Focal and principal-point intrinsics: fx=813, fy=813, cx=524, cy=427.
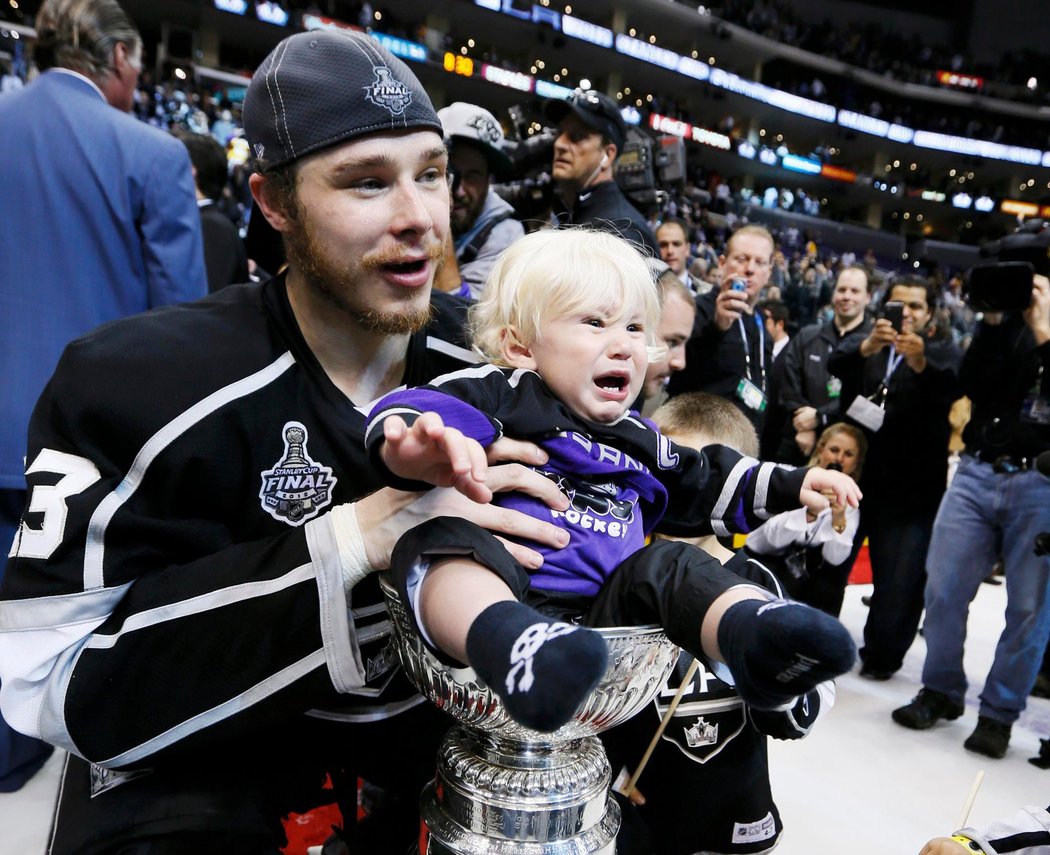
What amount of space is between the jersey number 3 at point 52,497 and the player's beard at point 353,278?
374 millimetres

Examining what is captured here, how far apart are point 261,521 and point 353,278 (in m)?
0.34

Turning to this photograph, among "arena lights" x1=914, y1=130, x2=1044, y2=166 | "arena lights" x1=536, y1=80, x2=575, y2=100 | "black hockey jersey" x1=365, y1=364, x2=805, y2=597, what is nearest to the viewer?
"black hockey jersey" x1=365, y1=364, x2=805, y2=597

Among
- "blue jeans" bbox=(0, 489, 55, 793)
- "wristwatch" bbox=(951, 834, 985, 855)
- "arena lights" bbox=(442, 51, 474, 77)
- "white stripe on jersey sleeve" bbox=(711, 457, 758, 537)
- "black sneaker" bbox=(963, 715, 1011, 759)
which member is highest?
"arena lights" bbox=(442, 51, 474, 77)

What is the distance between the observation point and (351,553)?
87 cm

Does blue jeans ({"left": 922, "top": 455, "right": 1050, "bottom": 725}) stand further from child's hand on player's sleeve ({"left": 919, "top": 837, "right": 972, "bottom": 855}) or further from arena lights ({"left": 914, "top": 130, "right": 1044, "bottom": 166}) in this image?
arena lights ({"left": 914, "top": 130, "right": 1044, "bottom": 166})

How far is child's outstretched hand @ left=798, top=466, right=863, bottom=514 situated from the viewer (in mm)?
1099

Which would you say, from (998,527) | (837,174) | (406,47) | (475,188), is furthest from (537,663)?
(837,174)

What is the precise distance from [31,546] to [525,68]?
77.2 feet

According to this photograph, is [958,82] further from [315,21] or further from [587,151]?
[587,151]

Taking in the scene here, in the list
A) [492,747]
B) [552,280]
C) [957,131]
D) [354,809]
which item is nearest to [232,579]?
[492,747]

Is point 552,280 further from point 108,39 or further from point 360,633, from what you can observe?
point 108,39

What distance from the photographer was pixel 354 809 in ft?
3.72

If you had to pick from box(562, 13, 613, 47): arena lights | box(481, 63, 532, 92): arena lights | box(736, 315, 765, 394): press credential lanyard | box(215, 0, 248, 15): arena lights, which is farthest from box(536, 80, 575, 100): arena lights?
box(736, 315, 765, 394): press credential lanyard

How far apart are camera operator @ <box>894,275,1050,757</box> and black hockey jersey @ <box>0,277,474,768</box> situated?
237cm
